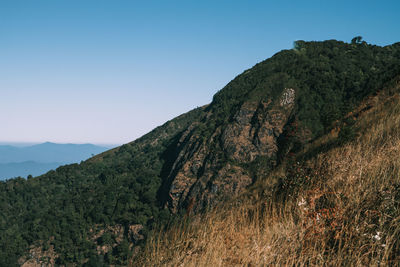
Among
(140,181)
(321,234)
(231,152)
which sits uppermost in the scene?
(321,234)

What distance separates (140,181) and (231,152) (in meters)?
54.8

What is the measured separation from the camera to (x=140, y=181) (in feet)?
397

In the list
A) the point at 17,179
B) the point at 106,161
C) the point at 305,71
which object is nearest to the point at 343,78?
the point at 305,71

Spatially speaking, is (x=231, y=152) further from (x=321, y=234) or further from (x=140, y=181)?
(x=321, y=234)

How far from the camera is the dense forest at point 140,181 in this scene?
91250 millimetres

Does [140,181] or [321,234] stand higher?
[321,234]

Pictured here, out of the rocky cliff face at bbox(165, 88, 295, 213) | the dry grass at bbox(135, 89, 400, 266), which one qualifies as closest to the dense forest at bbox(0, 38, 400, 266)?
the rocky cliff face at bbox(165, 88, 295, 213)

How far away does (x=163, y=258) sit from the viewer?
3070 millimetres

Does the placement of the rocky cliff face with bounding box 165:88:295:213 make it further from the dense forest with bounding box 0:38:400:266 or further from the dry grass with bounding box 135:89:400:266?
the dry grass with bounding box 135:89:400:266

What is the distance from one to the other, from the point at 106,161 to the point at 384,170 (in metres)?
182

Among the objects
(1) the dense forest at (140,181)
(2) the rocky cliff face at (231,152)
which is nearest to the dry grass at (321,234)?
(1) the dense forest at (140,181)

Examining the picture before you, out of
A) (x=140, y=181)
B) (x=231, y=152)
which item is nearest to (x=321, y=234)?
(x=231, y=152)

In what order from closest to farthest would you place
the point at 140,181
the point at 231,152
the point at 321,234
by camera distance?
the point at 321,234 → the point at 231,152 → the point at 140,181

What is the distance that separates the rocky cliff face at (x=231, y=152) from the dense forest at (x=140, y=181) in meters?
3.81
